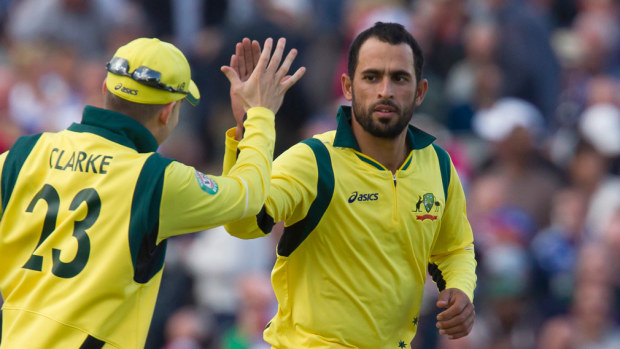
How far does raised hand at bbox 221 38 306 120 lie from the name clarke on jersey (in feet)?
2.43

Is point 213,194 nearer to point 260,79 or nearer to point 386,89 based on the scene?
point 260,79

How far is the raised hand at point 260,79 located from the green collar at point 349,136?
0.38m

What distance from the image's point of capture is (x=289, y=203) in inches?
191

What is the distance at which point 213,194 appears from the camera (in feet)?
14.7

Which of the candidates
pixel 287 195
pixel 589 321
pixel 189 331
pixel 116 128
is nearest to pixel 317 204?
pixel 287 195

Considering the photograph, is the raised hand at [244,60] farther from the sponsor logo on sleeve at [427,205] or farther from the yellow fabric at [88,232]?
the sponsor logo on sleeve at [427,205]

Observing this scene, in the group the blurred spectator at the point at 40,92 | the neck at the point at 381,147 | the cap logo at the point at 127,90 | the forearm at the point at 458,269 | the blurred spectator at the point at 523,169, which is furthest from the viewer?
the blurred spectator at the point at 40,92

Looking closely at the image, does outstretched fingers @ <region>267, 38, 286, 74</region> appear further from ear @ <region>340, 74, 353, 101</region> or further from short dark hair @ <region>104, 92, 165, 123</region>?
short dark hair @ <region>104, 92, 165, 123</region>

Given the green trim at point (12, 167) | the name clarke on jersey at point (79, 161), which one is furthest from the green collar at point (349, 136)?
the green trim at point (12, 167)

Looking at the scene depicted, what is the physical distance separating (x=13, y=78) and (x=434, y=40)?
4.47 m

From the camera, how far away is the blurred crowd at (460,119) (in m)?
8.82

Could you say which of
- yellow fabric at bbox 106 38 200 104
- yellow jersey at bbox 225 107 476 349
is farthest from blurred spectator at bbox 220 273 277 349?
yellow fabric at bbox 106 38 200 104

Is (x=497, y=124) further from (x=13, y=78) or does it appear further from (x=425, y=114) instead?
(x=13, y=78)

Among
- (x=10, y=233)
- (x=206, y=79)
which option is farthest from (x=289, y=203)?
(x=206, y=79)
